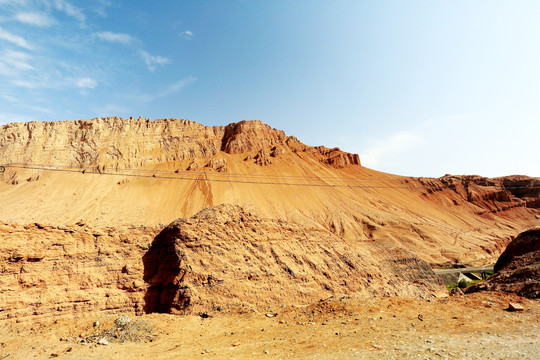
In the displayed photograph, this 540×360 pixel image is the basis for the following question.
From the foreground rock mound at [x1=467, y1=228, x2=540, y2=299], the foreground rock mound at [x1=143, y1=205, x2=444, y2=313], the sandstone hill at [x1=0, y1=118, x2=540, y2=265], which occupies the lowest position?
the foreground rock mound at [x1=467, y1=228, x2=540, y2=299]

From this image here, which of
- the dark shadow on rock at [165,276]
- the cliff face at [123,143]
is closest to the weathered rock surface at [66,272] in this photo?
the dark shadow on rock at [165,276]

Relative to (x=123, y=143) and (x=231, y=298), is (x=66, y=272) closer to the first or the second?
(x=231, y=298)

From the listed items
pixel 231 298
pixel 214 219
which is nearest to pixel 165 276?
pixel 231 298

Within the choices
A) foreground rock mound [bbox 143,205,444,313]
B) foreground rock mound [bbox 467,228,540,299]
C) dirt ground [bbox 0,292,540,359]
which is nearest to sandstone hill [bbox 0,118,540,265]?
foreground rock mound [bbox 467,228,540,299]

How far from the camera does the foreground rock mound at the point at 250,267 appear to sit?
33.5ft

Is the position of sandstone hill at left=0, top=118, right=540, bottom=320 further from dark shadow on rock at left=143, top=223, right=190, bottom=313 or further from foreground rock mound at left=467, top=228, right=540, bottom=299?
foreground rock mound at left=467, top=228, right=540, bottom=299

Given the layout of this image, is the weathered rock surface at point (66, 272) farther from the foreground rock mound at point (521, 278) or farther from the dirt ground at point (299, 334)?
the foreground rock mound at point (521, 278)

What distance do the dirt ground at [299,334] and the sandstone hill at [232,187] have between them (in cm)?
3192

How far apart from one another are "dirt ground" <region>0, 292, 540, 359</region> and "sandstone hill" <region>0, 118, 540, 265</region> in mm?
31925

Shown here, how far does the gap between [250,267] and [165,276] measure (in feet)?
10.0

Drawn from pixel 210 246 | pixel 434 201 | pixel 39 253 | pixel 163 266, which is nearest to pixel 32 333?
pixel 39 253

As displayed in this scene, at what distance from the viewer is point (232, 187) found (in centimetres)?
5497

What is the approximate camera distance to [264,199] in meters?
53.0

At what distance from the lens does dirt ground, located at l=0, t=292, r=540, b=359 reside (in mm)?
7055
